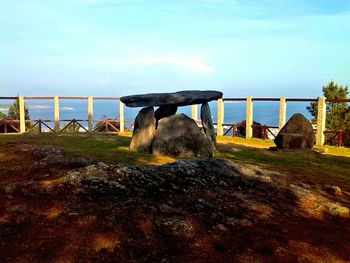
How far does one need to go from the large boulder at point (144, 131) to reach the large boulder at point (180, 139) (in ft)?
1.47

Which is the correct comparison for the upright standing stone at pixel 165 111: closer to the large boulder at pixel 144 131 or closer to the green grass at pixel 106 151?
the large boulder at pixel 144 131

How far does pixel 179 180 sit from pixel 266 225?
2030mm

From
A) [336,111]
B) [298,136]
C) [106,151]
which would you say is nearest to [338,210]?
[106,151]

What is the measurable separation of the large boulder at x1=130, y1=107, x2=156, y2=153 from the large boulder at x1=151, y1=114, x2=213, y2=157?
45 centimetres

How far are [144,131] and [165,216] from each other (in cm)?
933

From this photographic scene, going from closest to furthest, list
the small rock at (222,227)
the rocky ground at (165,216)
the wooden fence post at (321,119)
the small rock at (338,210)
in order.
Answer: the rocky ground at (165,216) → the small rock at (222,227) → the small rock at (338,210) → the wooden fence post at (321,119)

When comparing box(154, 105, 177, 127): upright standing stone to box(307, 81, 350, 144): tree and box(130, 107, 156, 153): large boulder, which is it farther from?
box(307, 81, 350, 144): tree

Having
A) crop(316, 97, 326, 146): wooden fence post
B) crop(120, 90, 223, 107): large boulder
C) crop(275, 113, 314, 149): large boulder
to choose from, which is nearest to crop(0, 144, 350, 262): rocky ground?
crop(120, 90, 223, 107): large boulder

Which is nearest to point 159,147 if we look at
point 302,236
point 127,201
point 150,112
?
point 150,112

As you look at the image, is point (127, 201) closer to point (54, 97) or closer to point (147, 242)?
point (147, 242)

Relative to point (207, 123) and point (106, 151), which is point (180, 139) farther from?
point (106, 151)

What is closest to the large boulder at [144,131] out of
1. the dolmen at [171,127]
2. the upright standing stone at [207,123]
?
the dolmen at [171,127]

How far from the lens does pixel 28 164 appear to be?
8664 mm

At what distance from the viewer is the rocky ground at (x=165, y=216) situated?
4879mm
